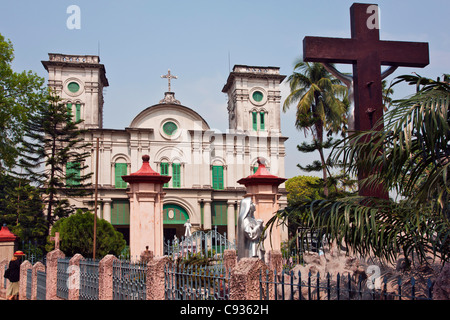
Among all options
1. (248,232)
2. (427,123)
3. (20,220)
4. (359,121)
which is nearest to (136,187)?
(248,232)

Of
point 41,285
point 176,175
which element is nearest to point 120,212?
point 176,175

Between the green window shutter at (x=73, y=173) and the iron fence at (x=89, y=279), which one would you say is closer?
the iron fence at (x=89, y=279)

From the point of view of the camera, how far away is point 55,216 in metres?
28.1

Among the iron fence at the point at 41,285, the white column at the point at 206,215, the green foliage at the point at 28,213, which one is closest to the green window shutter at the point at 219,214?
the white column at the point at 206,215

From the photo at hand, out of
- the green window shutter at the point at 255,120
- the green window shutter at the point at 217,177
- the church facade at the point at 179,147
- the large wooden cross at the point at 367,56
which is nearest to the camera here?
the large wooden cross at the point at 367,56

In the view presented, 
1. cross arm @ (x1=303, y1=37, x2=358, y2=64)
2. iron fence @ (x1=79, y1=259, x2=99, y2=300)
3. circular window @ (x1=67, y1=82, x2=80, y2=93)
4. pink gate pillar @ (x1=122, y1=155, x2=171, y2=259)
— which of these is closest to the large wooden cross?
cross arm @ (x1=303, y1=37, x2=358, y2=64)

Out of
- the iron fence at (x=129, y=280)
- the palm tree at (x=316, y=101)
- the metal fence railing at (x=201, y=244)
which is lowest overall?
the iron fence at (x=129, y=280)

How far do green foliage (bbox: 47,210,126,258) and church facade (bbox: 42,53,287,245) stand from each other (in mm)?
11897

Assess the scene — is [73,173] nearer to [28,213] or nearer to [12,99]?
[28,213]

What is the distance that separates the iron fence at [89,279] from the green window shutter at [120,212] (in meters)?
23.5

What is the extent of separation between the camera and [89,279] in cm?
988

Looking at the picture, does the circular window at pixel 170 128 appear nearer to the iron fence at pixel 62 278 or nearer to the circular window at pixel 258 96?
the circular window at pixel 258 96

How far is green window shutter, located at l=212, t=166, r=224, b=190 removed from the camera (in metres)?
36.2

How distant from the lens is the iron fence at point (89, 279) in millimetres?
9500
